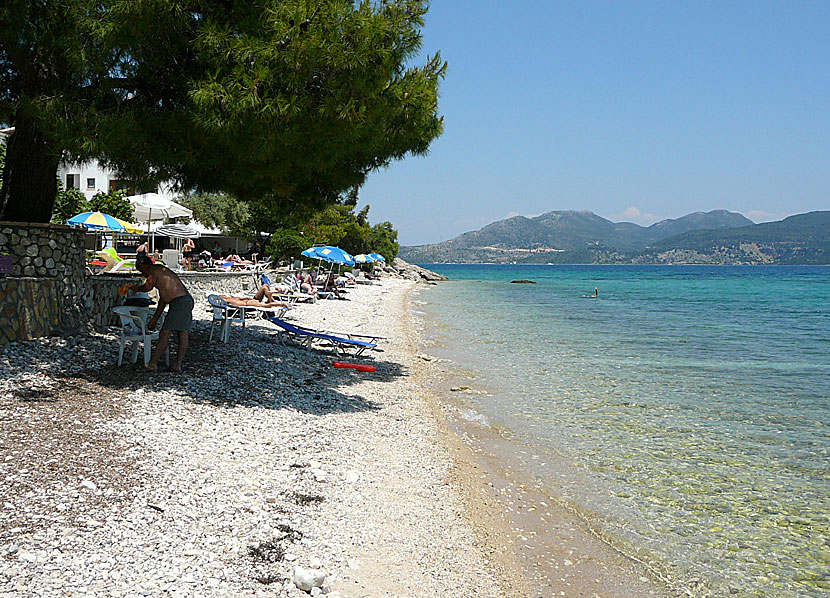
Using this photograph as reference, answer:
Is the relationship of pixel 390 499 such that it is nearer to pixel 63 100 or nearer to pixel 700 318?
pixel 63 100

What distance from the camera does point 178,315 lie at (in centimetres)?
912

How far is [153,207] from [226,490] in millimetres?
17107

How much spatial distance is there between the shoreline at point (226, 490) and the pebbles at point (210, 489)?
2 cm

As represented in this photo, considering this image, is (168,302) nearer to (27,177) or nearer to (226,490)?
(27,177)

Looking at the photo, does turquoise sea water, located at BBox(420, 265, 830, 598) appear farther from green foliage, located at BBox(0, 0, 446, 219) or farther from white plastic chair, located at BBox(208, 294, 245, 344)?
green foliage, located at BBox(0, 0, 446, 219)

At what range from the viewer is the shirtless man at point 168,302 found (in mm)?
9016

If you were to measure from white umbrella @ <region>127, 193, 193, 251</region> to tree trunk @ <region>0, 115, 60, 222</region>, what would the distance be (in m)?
10.8

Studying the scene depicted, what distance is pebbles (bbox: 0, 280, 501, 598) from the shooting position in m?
4.21

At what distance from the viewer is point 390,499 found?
6102 millimetres

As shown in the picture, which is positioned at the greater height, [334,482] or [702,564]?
[334,482]

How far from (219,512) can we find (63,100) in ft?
18.7

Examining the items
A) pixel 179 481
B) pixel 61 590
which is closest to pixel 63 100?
pixel 179 481

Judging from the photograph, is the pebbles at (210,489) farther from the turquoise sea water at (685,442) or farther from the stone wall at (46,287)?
the turquoise sea water at (685,442)

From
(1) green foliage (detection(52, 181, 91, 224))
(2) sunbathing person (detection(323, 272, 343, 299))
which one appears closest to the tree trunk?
(2) sunbathing person (detection(323, 272, 343, 299))
